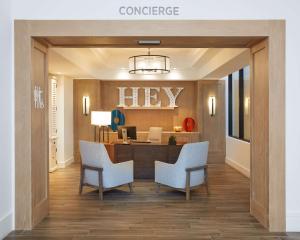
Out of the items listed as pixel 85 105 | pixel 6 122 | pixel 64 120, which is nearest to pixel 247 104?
pixel 85 105

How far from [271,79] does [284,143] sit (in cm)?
83

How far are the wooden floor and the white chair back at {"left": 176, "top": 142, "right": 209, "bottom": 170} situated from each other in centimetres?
60

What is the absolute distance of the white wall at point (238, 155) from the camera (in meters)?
8.52

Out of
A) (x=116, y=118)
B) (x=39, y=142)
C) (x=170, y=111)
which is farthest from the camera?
(x=170, y=111)

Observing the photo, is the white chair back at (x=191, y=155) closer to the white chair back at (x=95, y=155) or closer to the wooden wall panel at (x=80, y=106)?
the white chair back at (x=95, y=155)

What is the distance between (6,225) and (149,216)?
77.4 inches

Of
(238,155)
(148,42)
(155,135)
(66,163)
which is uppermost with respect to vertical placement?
(148,42)

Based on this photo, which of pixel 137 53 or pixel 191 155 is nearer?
pixel 191 155

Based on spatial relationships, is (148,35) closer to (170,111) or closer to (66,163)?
(66,163)
